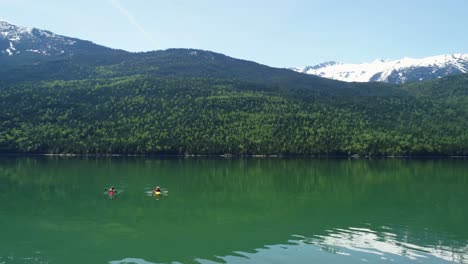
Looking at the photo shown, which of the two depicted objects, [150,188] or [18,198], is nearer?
[18,198]

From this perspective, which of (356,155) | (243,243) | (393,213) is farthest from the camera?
(356,155)

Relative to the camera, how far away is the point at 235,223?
48281mm

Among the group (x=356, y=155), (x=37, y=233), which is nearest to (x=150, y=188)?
(x=37, y=233)

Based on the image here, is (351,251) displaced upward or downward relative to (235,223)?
upward

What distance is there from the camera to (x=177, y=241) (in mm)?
40281

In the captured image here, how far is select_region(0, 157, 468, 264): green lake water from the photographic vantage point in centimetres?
3578

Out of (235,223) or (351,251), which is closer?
(351,251)

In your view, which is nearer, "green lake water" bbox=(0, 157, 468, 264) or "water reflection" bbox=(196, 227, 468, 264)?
"water reflection" bbox=(196, 227, 468, 264)

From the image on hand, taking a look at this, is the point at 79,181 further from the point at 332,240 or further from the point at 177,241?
the point at 332,240

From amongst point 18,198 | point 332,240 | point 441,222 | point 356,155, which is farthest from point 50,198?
point 356,155

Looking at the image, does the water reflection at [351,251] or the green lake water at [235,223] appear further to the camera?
the green lake water at [235,223]

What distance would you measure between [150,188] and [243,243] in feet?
144

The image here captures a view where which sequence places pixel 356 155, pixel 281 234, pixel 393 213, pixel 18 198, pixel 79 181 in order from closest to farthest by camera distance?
pixel 281 234
pixel 393 213
pixel 18 198
pixel 79 181
pixel 356 155

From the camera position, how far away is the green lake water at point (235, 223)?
3578cm
